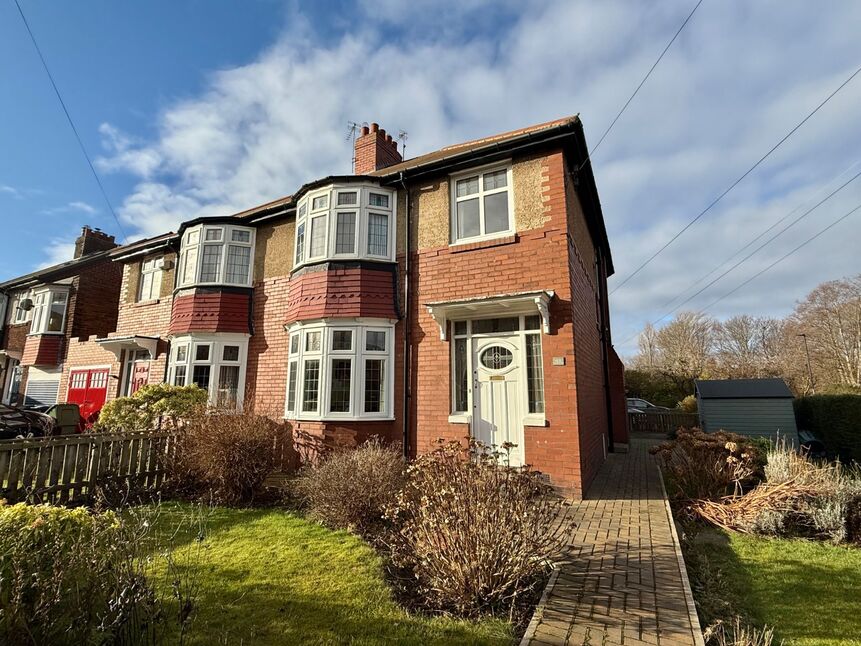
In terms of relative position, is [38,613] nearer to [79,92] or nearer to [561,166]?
[561,166]

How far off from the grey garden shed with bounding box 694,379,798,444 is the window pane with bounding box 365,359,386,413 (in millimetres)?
11129

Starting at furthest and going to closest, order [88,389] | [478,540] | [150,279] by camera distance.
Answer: [88,389] < [150,279] < [478,540]

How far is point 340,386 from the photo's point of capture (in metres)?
8.69

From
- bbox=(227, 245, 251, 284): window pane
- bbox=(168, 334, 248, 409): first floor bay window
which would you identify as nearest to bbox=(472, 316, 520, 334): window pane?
bbox=(168, 334, 248, 409): first floor bay window

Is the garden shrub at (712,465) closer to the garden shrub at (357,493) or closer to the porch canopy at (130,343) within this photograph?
the garden shrub at (357,493)

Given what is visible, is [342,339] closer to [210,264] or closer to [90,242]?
[210,264]

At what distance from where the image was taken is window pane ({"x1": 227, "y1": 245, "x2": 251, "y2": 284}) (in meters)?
11.5

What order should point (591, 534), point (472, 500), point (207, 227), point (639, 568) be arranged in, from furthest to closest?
point (207, 227)
point (591, 534)
point (639, 568)
point (472, 500)

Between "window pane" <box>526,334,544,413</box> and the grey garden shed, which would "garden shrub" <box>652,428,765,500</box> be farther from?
the grey garden shed

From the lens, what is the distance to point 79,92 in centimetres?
852

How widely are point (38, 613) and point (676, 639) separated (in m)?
4.14

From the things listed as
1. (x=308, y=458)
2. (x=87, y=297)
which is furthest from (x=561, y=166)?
(x=87, y=297)

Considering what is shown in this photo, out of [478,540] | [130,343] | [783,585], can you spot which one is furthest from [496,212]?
[130,343]

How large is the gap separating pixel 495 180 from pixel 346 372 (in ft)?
17.2
